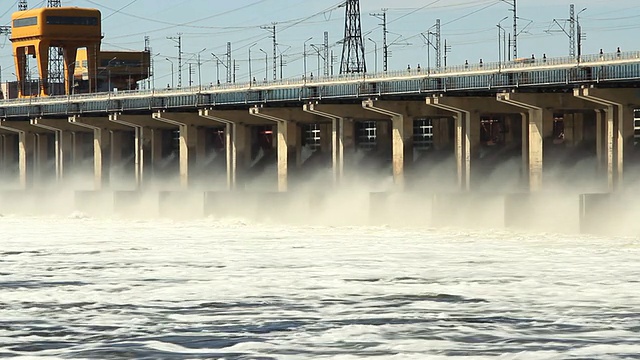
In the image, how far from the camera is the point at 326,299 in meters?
37.5

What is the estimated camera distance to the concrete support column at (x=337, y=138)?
89312 millimetres

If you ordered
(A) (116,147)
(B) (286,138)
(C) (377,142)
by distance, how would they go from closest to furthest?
(B) (286,138) < (C) (377,142) < (A) (116,147)

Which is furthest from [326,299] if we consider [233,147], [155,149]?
[155,149]

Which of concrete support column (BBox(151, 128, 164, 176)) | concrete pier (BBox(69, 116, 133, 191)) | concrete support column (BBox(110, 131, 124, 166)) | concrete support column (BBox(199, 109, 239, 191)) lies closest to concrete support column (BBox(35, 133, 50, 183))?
concrete pier (BBox(69, 116, 133, 191))

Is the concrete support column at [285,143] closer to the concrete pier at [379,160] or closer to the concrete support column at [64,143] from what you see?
the concrete pier at [379,160]

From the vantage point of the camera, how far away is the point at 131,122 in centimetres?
11131

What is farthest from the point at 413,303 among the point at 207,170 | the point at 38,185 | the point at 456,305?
the point at 38,185

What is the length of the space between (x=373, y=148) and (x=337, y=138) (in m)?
6.13

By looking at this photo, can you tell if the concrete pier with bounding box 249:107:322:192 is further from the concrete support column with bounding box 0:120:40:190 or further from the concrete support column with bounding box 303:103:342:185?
the concrete support column with bounding box 0:120:40:190

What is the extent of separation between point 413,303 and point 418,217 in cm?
4079

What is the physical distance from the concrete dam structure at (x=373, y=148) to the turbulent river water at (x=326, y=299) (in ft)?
30.3

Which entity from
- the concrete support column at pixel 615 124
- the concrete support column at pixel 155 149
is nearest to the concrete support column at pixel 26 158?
the concrete support column at pixel 155 149

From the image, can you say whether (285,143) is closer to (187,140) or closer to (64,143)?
(187,140)

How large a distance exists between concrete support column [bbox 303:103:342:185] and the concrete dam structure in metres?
0.15
